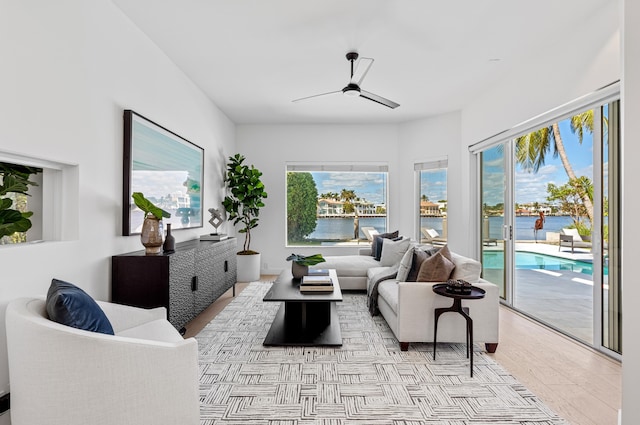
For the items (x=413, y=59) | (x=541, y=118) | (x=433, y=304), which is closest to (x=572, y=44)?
(x=541, y=118)

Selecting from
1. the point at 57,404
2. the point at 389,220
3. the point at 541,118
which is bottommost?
the point at 57,404

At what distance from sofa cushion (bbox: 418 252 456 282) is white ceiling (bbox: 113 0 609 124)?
2085 millimetres

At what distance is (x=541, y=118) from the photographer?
3.62 metres

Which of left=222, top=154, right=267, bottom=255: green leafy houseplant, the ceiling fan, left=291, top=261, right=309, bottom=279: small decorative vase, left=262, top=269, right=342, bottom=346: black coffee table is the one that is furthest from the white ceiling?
left=262, top=269, right=342, bottom=346: black coffee table

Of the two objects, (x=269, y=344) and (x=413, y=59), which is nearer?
(x=269, y=344)

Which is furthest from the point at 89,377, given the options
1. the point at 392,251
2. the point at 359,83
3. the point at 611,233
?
the point at 392,251

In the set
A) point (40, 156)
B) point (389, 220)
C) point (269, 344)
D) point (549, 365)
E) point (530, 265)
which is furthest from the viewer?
point (389, 220)

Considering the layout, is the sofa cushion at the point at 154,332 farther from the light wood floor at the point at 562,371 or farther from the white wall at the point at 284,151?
the white wall at the point at 284,151

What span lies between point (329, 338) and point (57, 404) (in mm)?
2112

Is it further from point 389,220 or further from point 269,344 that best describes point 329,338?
point 389,220

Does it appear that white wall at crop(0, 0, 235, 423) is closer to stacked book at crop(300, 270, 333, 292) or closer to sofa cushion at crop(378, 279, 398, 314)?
stacked book at crop(300, 270, 333, 292)

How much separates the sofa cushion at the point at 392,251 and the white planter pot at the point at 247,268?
219cm

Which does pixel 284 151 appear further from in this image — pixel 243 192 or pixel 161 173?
pixel 161 173

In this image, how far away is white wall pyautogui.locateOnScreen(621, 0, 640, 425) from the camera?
4.67 feet
